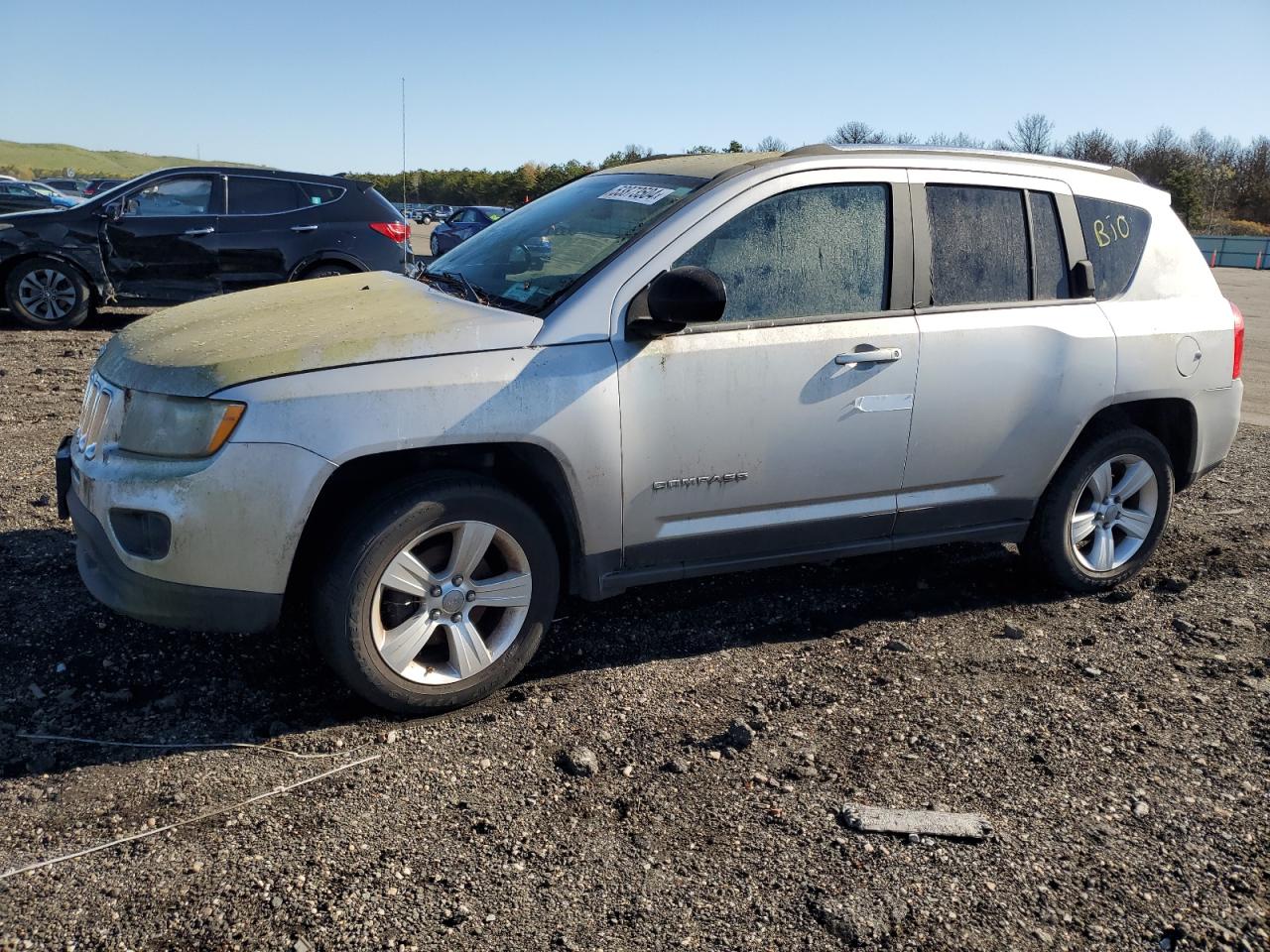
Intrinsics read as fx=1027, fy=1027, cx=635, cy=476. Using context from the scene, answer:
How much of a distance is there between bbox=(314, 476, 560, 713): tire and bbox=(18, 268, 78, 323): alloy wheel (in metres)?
8.94

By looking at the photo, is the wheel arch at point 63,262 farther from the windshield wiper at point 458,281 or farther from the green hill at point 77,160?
the green hill at point 77,160

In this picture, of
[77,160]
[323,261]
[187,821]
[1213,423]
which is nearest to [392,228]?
[323,261]

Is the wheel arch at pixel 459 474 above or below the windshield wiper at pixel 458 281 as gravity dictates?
below

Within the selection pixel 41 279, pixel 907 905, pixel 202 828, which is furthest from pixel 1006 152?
pixel 41 279

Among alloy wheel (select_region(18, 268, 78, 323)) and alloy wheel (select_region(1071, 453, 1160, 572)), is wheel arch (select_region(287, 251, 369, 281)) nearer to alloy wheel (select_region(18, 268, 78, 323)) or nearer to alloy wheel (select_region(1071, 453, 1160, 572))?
alloy wheel (select_region(18, 268, 78, 323))

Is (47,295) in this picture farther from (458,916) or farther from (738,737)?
(458,916)

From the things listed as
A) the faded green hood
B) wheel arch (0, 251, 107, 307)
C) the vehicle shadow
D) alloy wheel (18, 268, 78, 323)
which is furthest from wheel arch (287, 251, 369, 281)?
the faded green hood

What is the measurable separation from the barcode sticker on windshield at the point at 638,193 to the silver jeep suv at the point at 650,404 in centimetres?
2

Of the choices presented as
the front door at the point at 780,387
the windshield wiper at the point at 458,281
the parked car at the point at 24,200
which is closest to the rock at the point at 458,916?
the front door at the point at 780,387

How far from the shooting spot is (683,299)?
11.0ft

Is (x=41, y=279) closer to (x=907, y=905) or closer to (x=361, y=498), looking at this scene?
(x=361, y=498)

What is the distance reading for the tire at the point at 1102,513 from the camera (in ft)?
14.8

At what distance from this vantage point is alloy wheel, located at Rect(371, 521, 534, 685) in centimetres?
332

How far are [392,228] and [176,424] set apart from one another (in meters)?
8.31
